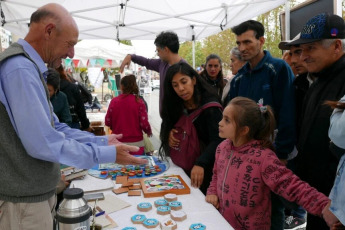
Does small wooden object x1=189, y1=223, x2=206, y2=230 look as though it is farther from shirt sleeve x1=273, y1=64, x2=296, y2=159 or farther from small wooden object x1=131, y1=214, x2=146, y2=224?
shirt sleeve x1=273, y1=64, x2=296, y2=159

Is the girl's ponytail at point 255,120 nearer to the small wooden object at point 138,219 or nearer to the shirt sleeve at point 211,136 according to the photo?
the shirt sleeve at point 211,136

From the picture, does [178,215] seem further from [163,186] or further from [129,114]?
[129,114]

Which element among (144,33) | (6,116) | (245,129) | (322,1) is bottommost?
(245,129)

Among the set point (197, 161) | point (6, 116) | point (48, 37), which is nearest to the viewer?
point (6, 116)

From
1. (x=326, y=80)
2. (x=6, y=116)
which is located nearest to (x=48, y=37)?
(x=6, y=116)

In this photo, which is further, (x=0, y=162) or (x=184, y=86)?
(x=184, y=86)

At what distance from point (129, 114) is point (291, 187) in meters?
2.82

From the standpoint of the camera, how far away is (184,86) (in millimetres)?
2256

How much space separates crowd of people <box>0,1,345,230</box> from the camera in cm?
114

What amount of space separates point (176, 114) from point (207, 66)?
219cm

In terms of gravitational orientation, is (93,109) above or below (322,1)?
below

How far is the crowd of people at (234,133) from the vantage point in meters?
1.14

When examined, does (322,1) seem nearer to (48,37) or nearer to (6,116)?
(48,37)

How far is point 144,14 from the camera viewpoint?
532 centimetres
